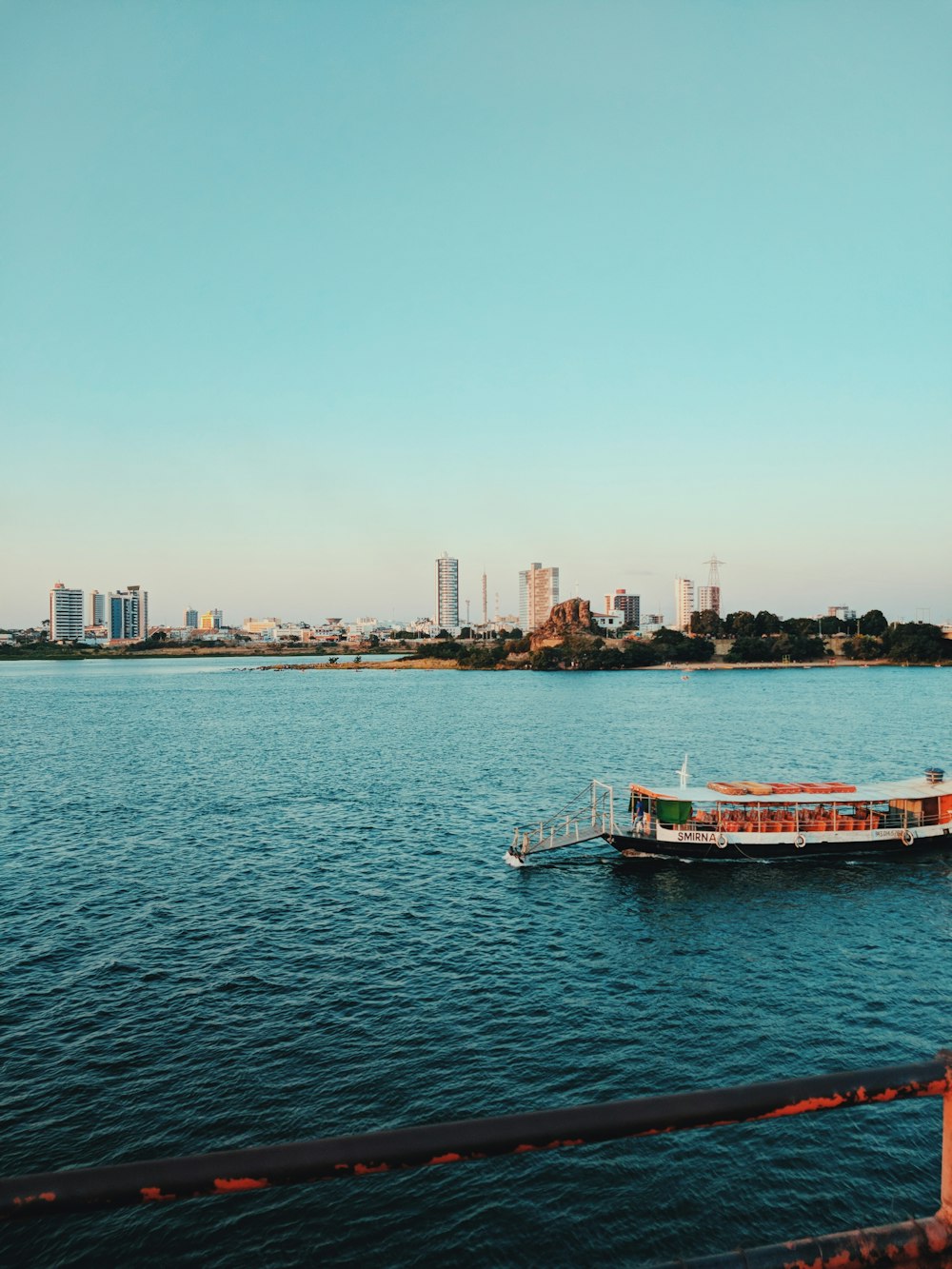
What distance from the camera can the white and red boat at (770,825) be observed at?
5397 centimetres

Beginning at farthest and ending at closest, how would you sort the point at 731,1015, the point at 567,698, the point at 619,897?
the point at 567,698, the point at 619,897, the point at 731,1015

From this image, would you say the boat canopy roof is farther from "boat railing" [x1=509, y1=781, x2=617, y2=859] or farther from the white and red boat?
"boat railing" [x1=509, y1=781, x2=617, y2=859]

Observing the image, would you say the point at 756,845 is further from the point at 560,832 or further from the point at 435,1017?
the point at 435,1017

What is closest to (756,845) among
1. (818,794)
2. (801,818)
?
(801,818)

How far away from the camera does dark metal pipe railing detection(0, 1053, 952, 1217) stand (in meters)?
3.08

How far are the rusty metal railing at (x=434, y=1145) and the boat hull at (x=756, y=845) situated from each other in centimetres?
5245

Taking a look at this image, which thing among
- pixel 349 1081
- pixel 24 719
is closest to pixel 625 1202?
pixel 349 1081

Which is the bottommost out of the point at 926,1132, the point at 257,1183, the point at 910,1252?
the point at 926,1132

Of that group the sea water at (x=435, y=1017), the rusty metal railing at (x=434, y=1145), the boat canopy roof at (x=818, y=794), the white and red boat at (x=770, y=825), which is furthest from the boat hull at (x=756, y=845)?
the rusty metal railing at (x=434, y=1145)

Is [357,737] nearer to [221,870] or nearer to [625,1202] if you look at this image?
[221,870]

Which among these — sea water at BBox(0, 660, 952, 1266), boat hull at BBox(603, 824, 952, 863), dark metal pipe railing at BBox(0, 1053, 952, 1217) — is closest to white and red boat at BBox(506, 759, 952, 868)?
boat hull at BBox(603, 824, 952, 863)

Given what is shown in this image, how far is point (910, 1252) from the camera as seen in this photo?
4043 millimetres

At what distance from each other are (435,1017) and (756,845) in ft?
95.5

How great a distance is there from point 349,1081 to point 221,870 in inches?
1066
